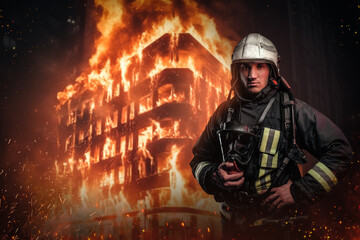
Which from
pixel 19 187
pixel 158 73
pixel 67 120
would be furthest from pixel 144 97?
pixel 19 187

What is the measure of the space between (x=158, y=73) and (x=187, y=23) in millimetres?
3001

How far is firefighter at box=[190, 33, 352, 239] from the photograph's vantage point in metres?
2.25

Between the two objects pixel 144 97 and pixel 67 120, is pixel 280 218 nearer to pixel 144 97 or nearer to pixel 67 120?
pixel 144 97

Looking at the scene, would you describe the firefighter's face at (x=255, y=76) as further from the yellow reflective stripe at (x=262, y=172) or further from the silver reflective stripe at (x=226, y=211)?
the silver reflective stripe at (x=226, y=211)

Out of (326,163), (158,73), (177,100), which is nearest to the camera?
(326,163)

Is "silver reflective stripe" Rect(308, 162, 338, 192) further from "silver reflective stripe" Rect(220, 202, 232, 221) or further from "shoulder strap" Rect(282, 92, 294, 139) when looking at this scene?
"silver reflective stripe" Rect(220, 202, 232, 221)

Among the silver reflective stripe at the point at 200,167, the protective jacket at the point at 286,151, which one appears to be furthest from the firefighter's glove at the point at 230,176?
the silver reflective stripe at the point at 200,167

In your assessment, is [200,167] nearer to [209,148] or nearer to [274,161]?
[209,148]

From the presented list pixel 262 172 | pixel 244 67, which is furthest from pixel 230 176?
pixel 244 67

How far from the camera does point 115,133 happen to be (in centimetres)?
1548

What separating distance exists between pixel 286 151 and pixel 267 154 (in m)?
0.18

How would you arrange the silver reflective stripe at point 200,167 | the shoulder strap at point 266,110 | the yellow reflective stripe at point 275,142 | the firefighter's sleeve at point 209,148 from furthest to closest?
the firefighter's sleeve at point 209,148 < the silver reflective stripe at point 200,167 < the shoulder strap at point 266,110 < the yellow reflective stripe at point 275,142

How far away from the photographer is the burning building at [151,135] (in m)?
11.6

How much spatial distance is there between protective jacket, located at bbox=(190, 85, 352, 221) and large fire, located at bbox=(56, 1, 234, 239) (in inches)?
360
